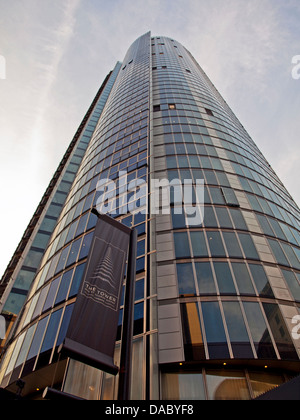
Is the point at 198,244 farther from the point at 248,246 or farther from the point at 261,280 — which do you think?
the point at 261,280

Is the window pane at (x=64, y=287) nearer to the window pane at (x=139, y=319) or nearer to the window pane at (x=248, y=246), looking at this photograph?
the window pane at (x=139, y=319)

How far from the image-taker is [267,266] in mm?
16672

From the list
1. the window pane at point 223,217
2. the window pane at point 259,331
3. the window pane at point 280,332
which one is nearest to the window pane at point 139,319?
the window pane at point 259,331

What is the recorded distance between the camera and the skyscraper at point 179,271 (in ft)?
39.9

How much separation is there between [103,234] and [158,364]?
7.93 meters

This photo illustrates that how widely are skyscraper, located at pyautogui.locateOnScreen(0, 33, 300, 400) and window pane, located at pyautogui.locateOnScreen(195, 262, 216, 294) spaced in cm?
7

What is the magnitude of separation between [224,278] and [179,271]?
8.39 feet

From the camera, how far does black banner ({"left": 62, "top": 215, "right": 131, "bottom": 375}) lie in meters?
5.43

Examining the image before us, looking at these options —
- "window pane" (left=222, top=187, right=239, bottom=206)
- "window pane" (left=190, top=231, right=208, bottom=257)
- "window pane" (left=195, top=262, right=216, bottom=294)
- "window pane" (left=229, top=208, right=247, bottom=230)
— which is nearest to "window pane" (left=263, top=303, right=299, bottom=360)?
"window pane" (left=195, top=262, right=216, bottom=294)

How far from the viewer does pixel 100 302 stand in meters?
6.27

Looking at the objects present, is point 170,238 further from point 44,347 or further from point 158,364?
point 44,347

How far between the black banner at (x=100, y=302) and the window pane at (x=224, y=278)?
9182 mm

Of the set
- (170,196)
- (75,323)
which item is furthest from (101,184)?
(75,323)

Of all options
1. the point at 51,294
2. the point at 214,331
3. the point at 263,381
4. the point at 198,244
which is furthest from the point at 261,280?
the point at 51,294
